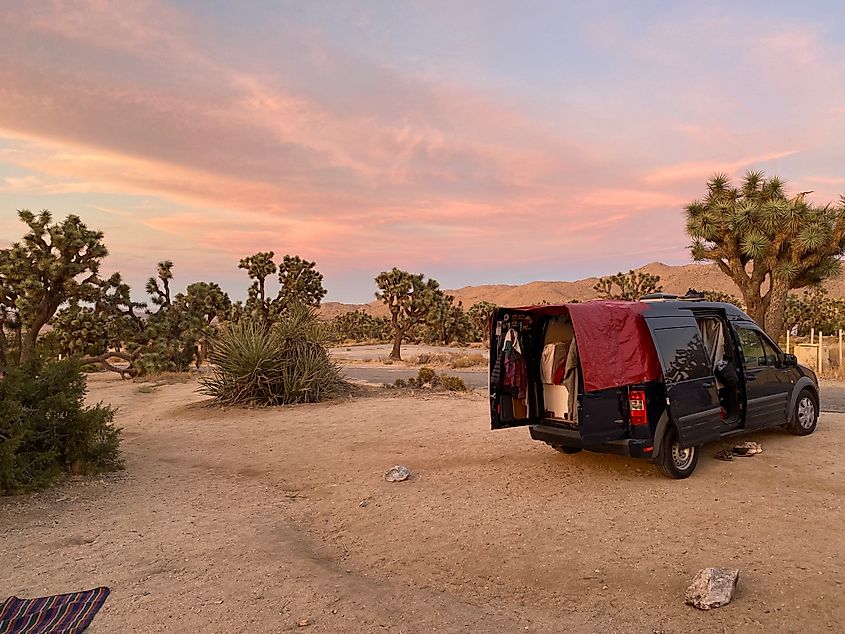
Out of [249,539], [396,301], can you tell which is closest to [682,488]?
[249,539]

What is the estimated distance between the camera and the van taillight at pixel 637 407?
7121mm

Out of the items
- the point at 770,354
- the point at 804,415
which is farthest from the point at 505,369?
the point at 804,415

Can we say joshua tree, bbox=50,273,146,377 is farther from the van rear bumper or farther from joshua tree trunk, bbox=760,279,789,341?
joshua tree trunk, bbox=760,279,789,341

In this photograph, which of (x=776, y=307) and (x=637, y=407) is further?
(x=776, y=307)

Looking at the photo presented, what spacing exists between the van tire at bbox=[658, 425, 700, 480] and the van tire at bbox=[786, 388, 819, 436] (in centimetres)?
301

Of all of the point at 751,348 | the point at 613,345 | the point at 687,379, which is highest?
the point at 613,345

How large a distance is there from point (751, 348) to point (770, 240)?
18.1 m

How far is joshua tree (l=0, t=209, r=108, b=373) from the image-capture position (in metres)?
22.9

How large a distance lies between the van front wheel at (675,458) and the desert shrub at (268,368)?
35.5 ft

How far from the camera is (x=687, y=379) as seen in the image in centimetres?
748

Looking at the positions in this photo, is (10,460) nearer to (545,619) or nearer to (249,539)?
(249,539)

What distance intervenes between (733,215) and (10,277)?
94.2 feet

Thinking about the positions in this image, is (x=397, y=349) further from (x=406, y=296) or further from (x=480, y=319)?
(x=480, y=319)

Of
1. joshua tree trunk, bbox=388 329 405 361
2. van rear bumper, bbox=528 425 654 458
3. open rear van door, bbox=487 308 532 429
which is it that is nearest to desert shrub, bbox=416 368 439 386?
open rear van door, bbox=487 308 532 429
